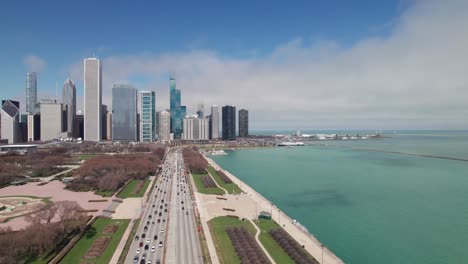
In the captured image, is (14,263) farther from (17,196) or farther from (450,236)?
(450,236)

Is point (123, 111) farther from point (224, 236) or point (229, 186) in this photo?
point (224, 236)

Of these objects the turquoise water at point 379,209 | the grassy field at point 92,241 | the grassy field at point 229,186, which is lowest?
the turquoise water at point 379,209

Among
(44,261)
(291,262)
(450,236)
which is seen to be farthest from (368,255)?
(44,261)

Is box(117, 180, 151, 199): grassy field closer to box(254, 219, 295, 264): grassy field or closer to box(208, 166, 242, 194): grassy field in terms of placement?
box(208, 166, 242, 194): grassy field

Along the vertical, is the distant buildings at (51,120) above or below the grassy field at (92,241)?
above

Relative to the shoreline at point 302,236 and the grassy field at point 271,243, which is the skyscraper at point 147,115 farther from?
the grassy field at point 271,243

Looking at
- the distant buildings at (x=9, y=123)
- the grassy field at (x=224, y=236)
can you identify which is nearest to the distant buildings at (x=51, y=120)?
the distant buildings at (x=9, y=123)

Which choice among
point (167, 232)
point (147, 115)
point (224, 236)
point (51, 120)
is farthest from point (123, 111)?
point (224, 236)
